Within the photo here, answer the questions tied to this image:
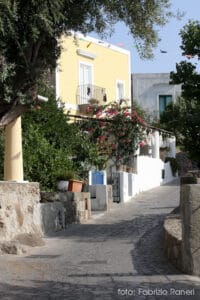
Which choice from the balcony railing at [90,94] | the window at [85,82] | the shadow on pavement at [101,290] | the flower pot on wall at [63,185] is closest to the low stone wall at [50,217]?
the flower pot on wall at [63,185]

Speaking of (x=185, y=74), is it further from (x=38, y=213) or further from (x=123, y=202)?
(x=123, y=202)

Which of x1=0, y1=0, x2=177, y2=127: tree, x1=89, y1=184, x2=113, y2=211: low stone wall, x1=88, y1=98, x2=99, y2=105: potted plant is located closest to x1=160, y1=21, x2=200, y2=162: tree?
x1=0, y1=0, x2=177, y2=127: tree

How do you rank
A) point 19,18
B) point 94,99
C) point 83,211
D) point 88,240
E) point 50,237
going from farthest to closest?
point 94,99, point 83,211, point 50,237, point 88,240, point 19,18

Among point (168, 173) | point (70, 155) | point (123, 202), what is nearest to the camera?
point (70, 155)

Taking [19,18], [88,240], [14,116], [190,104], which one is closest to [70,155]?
[190,104]

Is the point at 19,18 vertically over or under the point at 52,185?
over

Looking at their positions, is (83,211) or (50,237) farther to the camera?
(83,211)

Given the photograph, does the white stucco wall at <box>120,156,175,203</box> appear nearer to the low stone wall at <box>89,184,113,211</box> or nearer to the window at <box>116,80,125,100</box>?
the low stone wall at <box>89,184,113,211</box>

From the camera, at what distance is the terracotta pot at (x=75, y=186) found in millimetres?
17578

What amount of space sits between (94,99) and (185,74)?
42.8ft

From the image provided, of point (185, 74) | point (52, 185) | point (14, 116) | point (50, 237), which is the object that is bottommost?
point (50, 237)

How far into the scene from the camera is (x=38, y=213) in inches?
535

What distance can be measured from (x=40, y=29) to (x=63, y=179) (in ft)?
24.0

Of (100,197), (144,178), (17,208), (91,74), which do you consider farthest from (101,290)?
(91,74)
